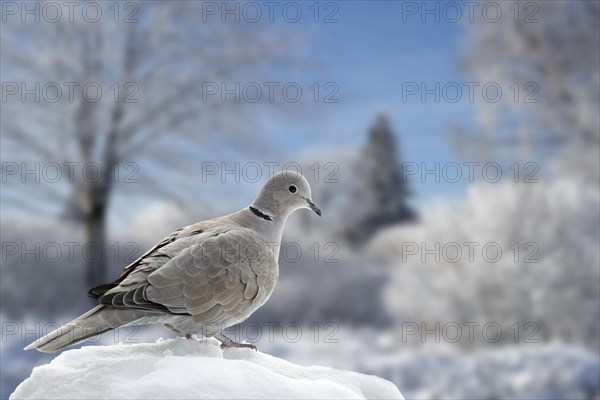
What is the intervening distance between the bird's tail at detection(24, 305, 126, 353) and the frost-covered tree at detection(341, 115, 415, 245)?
9728 millimetres

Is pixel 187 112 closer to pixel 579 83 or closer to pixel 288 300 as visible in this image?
pixel 288 300

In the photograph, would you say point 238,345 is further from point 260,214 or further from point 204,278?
point 260,214

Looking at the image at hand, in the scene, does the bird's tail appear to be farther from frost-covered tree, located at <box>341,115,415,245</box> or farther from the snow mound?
frost-covered tree, located at <box>341,115,415,245</box>

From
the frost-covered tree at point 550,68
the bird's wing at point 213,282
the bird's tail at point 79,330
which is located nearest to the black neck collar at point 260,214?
the bird's wing at point 213,282

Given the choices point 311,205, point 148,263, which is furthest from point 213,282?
point 311,205

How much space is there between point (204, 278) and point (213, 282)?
1.5 inches

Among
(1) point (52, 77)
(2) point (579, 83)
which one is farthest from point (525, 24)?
(1) point (52, 77)

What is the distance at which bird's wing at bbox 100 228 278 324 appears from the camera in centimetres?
231

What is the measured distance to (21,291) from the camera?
947 cm

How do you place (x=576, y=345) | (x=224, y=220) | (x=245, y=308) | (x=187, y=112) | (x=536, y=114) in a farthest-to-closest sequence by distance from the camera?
(x=187, y=112) < (x=536, y=114) < (x=576, y=345) < (x=224, y=220) < (x=245, y=308)

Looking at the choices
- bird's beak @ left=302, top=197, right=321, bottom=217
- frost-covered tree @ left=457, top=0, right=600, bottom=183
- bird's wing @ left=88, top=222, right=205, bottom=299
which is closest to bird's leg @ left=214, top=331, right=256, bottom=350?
bird's wing @ left=88, top=222, right=205, bottom=299

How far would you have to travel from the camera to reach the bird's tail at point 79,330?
2180mm

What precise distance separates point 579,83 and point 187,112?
18.2 ft

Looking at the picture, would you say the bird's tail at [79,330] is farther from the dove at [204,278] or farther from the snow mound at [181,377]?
the snow mound at [181,377]
